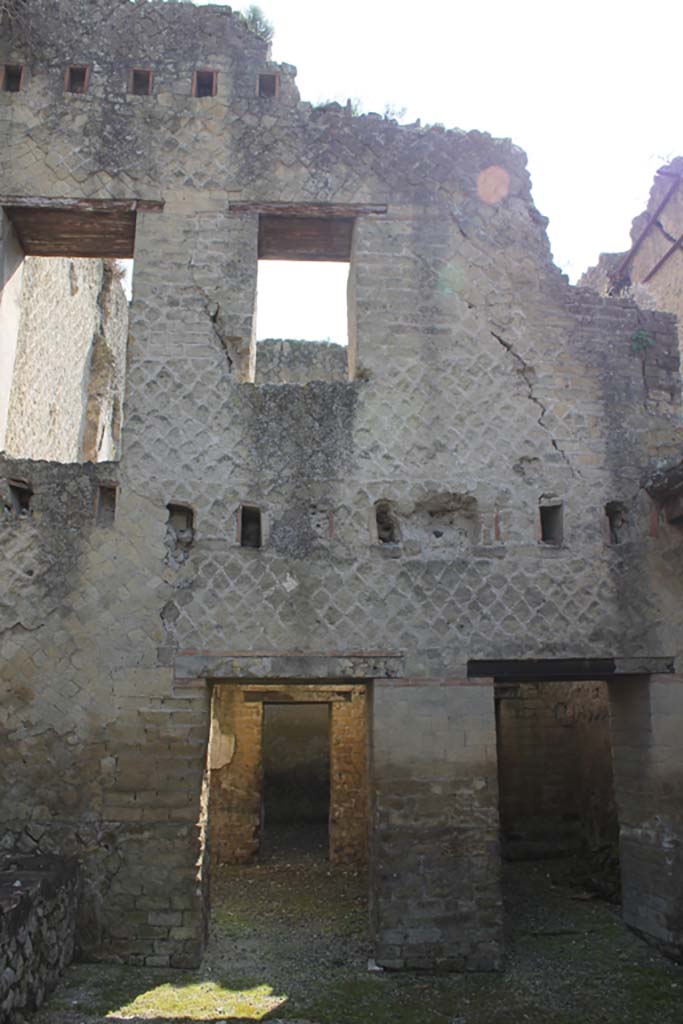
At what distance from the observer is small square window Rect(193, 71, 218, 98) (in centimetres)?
777

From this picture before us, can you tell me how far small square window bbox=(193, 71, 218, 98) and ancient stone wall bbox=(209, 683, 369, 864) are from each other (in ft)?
22.0

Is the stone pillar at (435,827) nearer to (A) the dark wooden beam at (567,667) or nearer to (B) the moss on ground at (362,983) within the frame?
(A) the dark wooden beam at (567,667)

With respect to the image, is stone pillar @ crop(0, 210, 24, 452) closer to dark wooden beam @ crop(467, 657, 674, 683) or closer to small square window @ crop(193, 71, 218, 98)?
small square window @ crop(193, 71, 218, 98)

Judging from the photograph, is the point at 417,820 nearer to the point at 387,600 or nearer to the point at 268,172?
the point at 387,600

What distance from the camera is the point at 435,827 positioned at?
21.3 ft

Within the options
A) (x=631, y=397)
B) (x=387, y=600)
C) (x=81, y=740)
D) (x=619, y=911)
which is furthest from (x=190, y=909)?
(x=631, y=397)

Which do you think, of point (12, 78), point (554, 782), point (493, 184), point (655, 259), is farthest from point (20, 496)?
point (655, 259)

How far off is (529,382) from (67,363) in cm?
648

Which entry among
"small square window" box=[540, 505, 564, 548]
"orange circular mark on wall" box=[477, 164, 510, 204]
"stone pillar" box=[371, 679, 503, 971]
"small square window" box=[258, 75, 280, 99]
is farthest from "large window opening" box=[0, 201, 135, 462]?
"small square window" box=[540, 505, 564, 548]

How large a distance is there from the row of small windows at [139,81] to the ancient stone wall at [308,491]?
0.28 ft

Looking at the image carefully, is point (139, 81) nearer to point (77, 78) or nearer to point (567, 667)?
point (77, 78)

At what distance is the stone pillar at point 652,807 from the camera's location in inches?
261

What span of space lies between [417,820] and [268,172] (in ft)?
18.9

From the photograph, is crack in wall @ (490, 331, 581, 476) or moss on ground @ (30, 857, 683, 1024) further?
crack in wall @ (490, 331, 581, 476)
